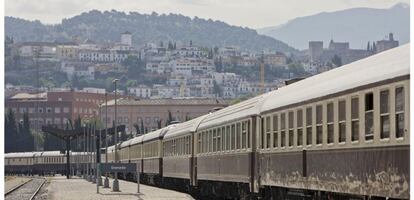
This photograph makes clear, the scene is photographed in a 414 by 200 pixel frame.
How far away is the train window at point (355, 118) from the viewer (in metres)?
20.6

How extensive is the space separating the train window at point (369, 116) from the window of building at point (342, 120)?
4.84ft

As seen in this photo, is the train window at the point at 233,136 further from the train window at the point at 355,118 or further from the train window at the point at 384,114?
the train window at the point at 384,114

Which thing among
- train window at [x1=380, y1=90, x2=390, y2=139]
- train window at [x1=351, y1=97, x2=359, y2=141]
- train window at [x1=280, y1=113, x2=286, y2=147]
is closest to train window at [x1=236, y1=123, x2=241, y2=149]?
train window at [x1=280, y1=113, x2=286, y2=147]

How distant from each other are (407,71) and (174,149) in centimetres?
4088

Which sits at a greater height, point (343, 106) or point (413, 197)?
point (343, 106)

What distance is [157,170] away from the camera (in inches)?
2692

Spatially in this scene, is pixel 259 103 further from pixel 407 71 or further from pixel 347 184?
pixel 407 71

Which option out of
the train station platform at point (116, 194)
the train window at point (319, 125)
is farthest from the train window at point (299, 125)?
the train station platform at point (116, 194)

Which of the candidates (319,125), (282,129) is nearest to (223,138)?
(282,129)

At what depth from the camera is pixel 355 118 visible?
2066 centimetres

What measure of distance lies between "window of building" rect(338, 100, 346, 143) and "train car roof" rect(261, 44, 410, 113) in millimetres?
250

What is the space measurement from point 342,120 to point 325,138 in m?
1.55

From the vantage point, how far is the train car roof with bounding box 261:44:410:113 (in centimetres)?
1845

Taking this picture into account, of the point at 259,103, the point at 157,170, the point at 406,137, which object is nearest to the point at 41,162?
the point at 157,170
